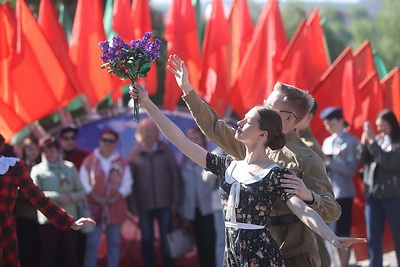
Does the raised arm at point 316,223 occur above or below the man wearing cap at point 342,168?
below

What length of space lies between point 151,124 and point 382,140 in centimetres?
257

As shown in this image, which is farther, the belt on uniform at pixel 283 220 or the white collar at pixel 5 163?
the white collar at pixel 5 163

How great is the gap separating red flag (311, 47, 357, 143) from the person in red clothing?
4.83m

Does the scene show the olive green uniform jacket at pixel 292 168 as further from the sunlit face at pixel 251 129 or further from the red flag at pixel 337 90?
the red flag at pixel 337 90

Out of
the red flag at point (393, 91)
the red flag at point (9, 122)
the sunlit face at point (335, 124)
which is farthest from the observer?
the red flag at point (393, 91)

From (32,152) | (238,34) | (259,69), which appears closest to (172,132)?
(32,152)

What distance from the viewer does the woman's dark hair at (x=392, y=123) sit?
26.1ft

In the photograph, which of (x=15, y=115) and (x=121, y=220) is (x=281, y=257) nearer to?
(x=121, y=220)

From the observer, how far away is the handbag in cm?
867

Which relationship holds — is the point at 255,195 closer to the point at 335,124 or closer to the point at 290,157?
the point at 290,157

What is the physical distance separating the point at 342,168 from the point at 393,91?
2.21 metres

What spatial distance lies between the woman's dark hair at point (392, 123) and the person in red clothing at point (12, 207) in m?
4.05

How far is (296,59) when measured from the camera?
31.0 feet

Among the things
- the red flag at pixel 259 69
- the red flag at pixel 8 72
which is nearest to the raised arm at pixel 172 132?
the red flag at pixel 8 72
